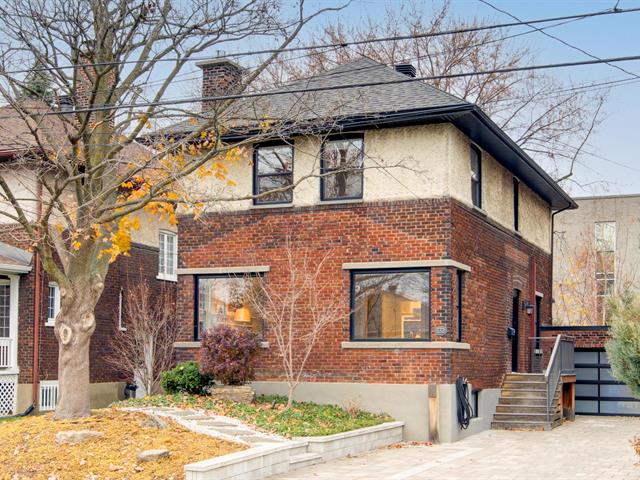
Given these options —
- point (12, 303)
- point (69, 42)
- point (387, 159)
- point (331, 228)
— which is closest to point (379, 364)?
point (331, 228)

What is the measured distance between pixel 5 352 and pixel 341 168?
32.8 ft

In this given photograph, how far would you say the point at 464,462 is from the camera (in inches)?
599

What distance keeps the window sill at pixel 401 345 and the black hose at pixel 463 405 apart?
72cm

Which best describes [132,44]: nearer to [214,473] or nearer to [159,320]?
[214,473]

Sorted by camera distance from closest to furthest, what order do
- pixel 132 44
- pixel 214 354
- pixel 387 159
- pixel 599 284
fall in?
pixel 132 44
pixel 214 354
pixel 387 159
pixel 599 284

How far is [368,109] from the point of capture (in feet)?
62.3

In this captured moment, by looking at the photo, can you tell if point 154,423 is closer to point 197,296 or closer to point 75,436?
point 75,436

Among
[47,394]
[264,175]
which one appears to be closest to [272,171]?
[264,175]

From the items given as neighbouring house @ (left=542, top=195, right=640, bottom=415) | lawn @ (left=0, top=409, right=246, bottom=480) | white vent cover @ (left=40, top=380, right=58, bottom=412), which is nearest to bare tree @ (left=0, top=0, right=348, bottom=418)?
lawn @ (left=0, top=409, right=246, bottom=480)

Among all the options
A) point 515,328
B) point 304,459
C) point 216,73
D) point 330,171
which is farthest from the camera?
point 515,328

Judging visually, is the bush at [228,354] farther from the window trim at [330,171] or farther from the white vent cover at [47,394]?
the white vent cover at [47,394]

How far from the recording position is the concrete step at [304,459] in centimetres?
1402

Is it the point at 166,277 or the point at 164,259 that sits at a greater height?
the point at 164,259

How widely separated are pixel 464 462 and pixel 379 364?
3.86m
